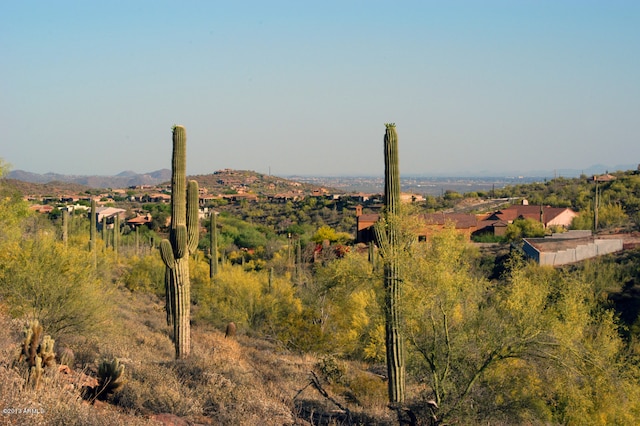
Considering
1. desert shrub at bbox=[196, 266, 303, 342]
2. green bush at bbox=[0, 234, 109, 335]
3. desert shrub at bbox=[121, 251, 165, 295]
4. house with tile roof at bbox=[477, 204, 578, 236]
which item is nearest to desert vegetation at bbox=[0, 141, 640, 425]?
green bush at bbox=[0, 234, 109, 335]

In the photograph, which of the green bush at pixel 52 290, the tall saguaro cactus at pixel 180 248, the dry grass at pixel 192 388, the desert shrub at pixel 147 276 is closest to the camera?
the dry grass at pixel 192 388

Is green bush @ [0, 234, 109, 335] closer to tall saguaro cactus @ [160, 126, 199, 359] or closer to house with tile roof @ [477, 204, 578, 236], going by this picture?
tall saguaro cactus @ [160, 126, 199, 359]

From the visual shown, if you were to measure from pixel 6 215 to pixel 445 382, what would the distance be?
1474cm

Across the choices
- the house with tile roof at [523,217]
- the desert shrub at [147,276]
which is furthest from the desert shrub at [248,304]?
the house with tile roof at [523,217]

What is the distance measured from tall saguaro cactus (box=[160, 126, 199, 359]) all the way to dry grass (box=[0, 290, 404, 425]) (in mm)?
650

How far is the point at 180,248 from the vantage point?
15977 millimetres

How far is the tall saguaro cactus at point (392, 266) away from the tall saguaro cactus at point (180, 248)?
4.87 metres

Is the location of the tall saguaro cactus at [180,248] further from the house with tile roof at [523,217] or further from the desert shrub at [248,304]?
the house with tile roof at [523,217]

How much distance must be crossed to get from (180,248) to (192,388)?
5252 mm

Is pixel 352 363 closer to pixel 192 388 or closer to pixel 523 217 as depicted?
pixel 192 388

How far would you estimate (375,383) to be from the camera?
16.4m

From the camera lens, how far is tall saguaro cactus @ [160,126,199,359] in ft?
51.5

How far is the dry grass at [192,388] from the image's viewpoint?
756 cm

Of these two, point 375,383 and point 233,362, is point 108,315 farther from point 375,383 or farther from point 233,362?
point 375,383
